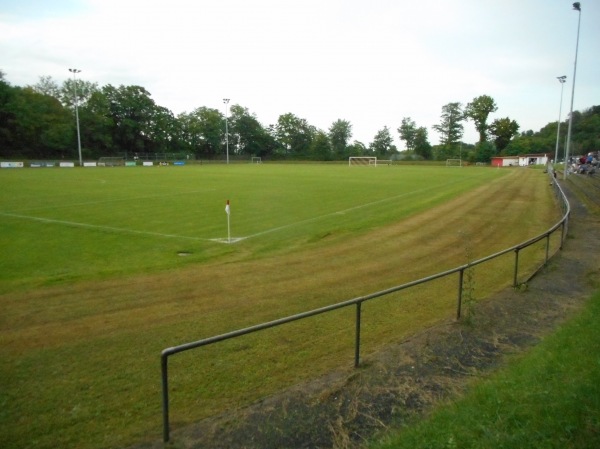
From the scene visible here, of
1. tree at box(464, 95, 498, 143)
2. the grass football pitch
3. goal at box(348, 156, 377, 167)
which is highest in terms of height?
tree at box(464, 95, 498, 143)

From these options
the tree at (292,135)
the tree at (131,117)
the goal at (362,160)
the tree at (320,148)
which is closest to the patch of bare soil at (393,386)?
the goal at (362,160)

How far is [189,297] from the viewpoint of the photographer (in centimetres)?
888

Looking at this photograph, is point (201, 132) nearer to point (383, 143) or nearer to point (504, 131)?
point (383, 143)

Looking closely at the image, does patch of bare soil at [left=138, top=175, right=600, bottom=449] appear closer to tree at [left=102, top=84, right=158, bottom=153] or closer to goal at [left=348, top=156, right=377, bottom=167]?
goal at [left=348, top=156, right=377, bottom=167]

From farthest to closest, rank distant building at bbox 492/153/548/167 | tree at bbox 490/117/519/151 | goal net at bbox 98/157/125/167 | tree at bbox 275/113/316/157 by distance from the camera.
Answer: tree at bbox 275/113/316/157, tree at bbox 490/117/519/151, distant building at bbox 492/153/548/167, goal net at bbox 98/157/125/167

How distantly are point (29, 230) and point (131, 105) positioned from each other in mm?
101782

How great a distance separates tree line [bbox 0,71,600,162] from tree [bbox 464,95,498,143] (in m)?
0.29

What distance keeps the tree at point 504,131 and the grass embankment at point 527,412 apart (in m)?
131

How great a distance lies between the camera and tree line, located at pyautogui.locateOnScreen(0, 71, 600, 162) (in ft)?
270

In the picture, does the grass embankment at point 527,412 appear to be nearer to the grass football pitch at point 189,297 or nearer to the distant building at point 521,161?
the grass football pitch at point 189,297

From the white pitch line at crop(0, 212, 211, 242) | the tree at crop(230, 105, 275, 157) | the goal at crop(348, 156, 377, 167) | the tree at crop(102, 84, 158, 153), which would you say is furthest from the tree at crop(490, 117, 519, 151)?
the white pitch line at crop(0, 212, 211, 242)

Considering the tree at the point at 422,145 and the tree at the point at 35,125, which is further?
the tree at the point at 422,145

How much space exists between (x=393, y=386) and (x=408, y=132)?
139125 mm

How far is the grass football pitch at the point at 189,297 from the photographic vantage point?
5145 millimetres
